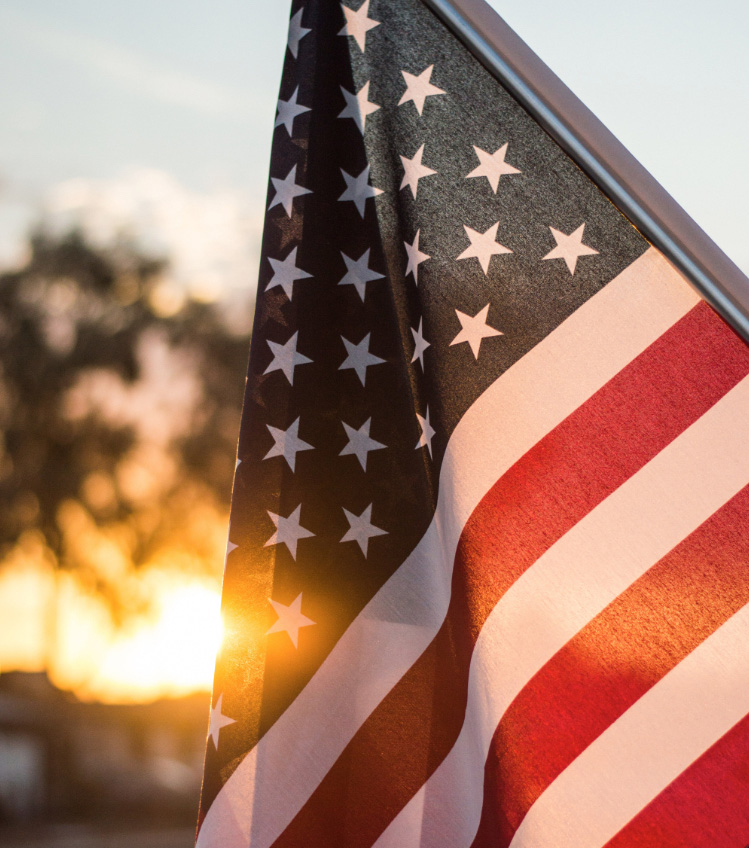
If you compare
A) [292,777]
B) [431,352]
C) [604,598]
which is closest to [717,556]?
[604,598]

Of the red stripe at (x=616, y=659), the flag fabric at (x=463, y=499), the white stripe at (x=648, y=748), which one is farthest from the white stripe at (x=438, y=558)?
the white stripe at (x=648, y=748)

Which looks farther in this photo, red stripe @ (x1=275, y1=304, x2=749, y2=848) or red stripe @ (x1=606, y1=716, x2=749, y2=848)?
red stripe @ (x1=275, y1=304, x2=749, y2=848)

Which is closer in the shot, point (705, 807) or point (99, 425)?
point (705, 807)

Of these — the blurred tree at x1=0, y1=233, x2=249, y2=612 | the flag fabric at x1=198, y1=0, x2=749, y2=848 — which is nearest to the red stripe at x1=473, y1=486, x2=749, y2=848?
the flag fabric at x1=198, y1=0, x2=749, y2=848

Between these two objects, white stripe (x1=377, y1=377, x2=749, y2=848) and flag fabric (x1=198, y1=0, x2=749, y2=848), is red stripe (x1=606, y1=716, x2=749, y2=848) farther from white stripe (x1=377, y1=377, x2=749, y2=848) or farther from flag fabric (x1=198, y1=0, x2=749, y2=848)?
white stripe (x1=377, y1=377, x2=749, y2=848)

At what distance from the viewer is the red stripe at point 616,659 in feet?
5.41

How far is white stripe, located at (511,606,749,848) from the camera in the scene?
5.28ft

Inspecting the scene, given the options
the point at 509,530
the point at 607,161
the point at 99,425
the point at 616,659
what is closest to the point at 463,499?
the point at 509,530

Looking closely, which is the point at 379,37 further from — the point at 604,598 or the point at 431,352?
the point at 604,598

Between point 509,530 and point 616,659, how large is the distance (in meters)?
0.32

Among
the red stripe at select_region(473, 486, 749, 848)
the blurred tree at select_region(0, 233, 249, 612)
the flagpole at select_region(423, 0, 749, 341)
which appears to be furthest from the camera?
the blurred tree at select_region(0, 233, 249, 612)

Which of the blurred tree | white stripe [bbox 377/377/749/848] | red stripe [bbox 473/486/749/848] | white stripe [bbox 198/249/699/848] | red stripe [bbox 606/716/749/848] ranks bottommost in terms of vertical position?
red stripe [bbox 606/716/749/848]

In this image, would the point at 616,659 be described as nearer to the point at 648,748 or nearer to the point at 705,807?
the point at 648,748

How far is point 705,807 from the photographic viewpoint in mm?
1604
